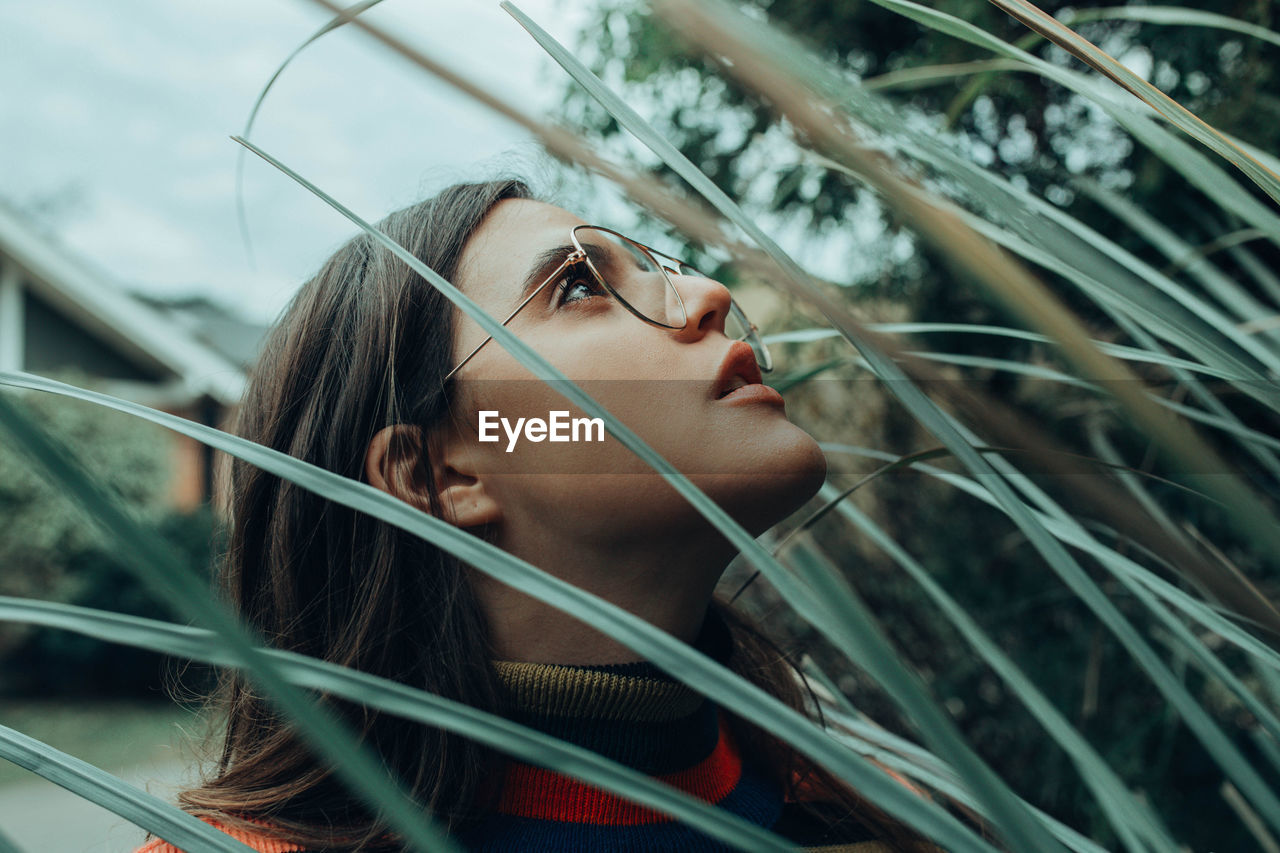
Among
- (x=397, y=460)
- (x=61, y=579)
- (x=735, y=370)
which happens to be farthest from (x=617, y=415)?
(x=61, y=579)

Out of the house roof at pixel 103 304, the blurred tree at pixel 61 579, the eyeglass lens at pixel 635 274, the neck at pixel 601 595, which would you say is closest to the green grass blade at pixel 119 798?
the neck at pixel 601 595

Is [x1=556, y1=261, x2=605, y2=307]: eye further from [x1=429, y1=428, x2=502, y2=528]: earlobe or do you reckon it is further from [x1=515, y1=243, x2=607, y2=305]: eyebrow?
[x1=429, y1=428, x2=502, y2=528]: earlobe

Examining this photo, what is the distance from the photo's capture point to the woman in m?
0.67

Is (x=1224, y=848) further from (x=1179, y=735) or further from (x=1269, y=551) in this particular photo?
(x=1269, y=551)

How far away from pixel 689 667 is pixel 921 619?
2053 millimetres

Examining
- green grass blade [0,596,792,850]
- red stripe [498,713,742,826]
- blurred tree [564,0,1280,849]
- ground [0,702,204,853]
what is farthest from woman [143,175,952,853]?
ground [0,702,204,853]

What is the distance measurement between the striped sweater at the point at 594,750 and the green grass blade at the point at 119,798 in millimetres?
380

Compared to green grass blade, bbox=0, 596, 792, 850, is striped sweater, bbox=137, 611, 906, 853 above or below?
below

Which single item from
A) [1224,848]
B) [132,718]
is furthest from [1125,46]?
[132,718]

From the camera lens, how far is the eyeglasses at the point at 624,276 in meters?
0.74

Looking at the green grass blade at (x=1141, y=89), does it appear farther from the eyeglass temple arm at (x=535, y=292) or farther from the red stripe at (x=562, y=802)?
the red stripe at (x=562, y=802)

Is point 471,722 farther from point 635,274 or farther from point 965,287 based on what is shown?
point 965,287

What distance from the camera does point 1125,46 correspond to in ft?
5.24

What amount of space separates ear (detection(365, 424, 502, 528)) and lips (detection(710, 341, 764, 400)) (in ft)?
0.76
